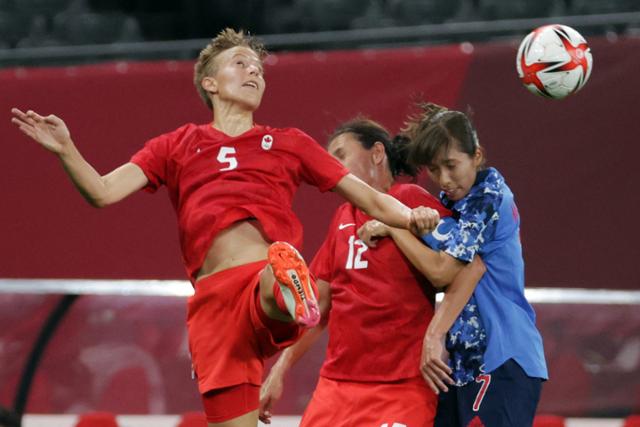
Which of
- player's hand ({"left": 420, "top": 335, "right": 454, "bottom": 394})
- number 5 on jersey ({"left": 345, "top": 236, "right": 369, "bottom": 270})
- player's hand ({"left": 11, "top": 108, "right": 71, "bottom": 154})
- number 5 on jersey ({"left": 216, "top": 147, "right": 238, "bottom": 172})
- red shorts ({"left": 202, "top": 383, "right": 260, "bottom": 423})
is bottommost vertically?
red shorts ({"left": 202, "top": 383, "right": 260, "bottom": 423})

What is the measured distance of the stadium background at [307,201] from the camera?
604cm

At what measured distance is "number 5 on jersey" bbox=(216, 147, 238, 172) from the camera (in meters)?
3.94

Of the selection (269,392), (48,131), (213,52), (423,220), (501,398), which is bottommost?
(269,392)

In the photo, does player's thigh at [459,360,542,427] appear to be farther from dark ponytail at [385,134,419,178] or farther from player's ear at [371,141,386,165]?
player's ear at [371,141,386,165]

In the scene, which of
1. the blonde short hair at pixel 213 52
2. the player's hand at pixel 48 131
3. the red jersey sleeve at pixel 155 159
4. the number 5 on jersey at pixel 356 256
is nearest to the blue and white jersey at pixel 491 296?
the number 5 on jersey at pixel 356 256

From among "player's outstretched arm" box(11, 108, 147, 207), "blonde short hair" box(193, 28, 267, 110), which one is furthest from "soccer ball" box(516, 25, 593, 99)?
"player's outstretched arm" box(11, 108, 147, 207)

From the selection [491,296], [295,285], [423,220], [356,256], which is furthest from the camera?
[356,256]

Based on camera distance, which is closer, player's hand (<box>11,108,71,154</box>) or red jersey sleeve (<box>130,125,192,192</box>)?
player's hand (<box>11,108,71,154</box>)

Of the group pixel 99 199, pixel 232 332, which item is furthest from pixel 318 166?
pixel 99 199

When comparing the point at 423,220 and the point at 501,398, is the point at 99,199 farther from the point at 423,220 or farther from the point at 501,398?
the point at 501,398

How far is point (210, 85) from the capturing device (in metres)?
4.25

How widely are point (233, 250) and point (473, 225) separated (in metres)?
0.79

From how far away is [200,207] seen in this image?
12.7 feet

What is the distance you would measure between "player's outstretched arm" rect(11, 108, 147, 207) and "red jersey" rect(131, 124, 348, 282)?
86 millimetres
